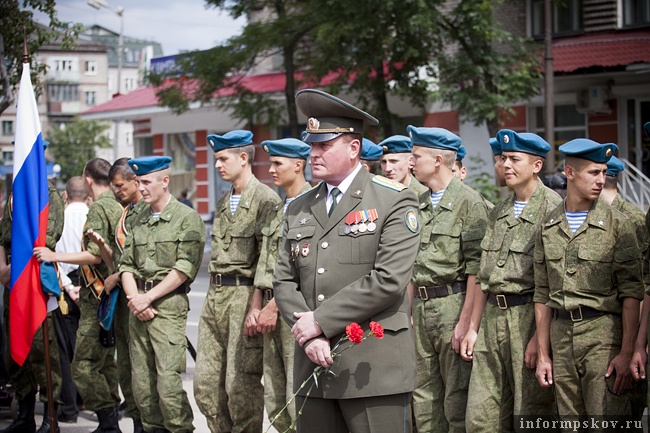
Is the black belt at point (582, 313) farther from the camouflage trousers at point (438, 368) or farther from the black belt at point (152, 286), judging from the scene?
the black belt at point (152, 286)

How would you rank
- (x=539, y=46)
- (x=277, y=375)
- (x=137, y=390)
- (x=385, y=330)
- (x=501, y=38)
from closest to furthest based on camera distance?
(x=385, y=330) < (x=277, y=375) < (x=137, y=390) < (x=501, y=38) < (x=539, y=46)

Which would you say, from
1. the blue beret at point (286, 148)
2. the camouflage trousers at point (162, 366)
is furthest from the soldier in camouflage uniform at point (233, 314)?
the blue beret at point (286, 148)

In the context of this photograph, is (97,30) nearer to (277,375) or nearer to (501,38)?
(501,38)

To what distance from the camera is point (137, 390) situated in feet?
22.4

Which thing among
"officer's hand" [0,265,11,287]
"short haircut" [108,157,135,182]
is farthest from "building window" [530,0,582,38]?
"officer's hand" [0,265,11,287]

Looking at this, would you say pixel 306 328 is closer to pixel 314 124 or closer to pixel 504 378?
pixel 314 124

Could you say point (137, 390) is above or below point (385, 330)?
below

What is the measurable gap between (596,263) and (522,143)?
923 millimetres

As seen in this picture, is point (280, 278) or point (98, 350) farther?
point (98, 350)

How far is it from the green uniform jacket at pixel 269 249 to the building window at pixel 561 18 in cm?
1642

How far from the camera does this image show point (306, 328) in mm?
4273

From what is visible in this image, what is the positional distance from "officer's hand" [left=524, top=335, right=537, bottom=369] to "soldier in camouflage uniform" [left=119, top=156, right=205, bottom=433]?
2650mm

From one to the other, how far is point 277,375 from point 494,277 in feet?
5.90

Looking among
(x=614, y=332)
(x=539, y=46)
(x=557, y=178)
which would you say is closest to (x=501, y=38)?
(x=539, y=46)
